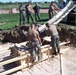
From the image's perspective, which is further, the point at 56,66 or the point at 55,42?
the point at 55,42

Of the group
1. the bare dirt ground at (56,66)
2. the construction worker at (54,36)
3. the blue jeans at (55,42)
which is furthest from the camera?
the blue jeans at (55,42)

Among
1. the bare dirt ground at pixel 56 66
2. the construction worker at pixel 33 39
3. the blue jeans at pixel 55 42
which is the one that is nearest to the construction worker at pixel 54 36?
the blue jeans at pixel 55 42

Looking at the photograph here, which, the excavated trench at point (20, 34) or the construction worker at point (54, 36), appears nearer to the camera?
the construction worker at point (54, 36)

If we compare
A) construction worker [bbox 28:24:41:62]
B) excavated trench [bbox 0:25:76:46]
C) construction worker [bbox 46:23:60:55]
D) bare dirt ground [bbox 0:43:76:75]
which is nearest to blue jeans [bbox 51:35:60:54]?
construction worker [bbox 46:23:60:55]

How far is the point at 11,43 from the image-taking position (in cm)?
1994

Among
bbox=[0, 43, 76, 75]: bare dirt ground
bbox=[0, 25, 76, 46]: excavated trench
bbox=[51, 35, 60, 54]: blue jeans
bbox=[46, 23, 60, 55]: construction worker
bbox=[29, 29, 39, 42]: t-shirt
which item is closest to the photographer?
bbox=[0, 43, 76, 75]: bare dirt ground

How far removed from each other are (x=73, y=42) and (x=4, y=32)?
6.83 meters

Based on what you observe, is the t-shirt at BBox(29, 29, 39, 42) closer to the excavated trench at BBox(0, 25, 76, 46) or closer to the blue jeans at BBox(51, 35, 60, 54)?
the blue jeans at BBox(51, 35, 60, 54)

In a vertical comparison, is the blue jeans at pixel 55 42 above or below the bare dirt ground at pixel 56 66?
above

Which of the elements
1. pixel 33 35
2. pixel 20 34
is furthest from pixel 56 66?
pixel 20 34

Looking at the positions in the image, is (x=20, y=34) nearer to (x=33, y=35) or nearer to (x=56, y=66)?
(x=33, y=35)

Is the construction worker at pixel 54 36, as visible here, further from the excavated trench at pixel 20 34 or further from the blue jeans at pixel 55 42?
the excavated trench at pixel 20 34

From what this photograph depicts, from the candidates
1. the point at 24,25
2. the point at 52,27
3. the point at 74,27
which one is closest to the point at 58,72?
the point at 52,27

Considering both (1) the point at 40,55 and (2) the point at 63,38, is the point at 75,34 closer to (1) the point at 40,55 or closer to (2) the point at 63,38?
(2) the point at 63,38
